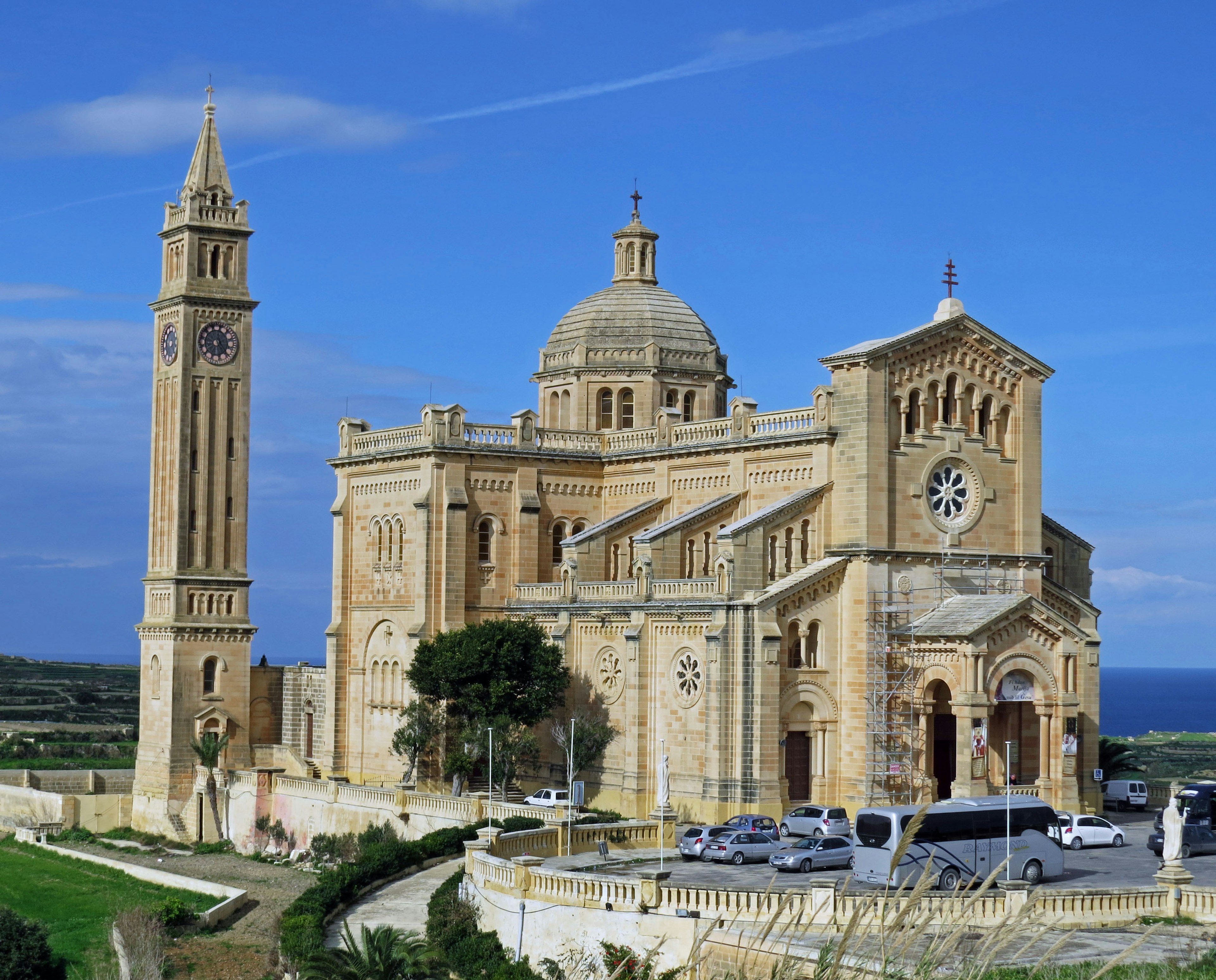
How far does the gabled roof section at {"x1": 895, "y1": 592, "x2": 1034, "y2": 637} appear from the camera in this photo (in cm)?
5159

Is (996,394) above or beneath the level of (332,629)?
above

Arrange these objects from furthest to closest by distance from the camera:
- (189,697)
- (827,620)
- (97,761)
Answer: (97,761)
(189,697)
(827,620)

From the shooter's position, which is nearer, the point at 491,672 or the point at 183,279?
the point at 491,672

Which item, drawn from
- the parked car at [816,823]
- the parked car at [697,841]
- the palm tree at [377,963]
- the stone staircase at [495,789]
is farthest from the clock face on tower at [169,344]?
the palm tree at [377,963]

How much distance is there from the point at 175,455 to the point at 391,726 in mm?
15023

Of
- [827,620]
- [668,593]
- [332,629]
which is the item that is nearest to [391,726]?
[332,629]

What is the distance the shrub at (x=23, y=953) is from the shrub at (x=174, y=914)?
3.11 meters

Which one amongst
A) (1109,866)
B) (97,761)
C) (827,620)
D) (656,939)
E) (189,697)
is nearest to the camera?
(656,939)

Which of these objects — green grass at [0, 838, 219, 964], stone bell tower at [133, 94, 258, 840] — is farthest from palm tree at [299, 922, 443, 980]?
stone bell tower at [133, 94, 258, 840]

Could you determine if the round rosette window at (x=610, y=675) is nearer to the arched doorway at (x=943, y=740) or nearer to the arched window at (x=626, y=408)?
the arched doorway at (x=943, y=740)

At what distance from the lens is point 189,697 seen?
6919 centimetres

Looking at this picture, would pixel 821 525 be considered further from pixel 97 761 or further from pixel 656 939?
pixel 97 761

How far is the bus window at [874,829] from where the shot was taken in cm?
3788

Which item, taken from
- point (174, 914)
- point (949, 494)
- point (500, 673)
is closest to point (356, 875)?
point (174, 914)
